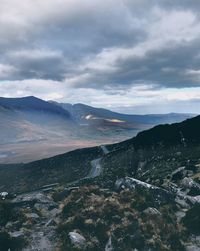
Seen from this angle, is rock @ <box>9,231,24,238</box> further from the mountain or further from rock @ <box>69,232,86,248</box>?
rock @ <box>69,232,86,248</box>

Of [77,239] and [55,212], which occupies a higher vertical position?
[77,239]

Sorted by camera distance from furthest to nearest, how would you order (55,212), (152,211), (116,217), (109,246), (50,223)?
(55,212) < (50,223) < (152,211) < (116,217) < (109,246)

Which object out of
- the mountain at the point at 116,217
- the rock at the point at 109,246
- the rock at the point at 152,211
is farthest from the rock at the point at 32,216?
the rock at the point at 152,211

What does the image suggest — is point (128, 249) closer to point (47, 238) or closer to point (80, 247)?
point (80, 247)

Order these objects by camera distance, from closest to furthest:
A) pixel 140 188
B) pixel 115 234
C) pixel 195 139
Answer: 1. pixel 115 234
2. pixel 140 188
3. pixel 195 139

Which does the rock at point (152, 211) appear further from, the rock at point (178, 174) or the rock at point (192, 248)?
the rock at point (178, 174)

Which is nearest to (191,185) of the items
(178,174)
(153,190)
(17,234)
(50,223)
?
(153,190)

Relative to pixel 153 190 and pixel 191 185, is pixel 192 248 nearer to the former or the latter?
pixel 153 190

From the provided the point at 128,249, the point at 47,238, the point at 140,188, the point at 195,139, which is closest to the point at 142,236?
the point at 128,249
